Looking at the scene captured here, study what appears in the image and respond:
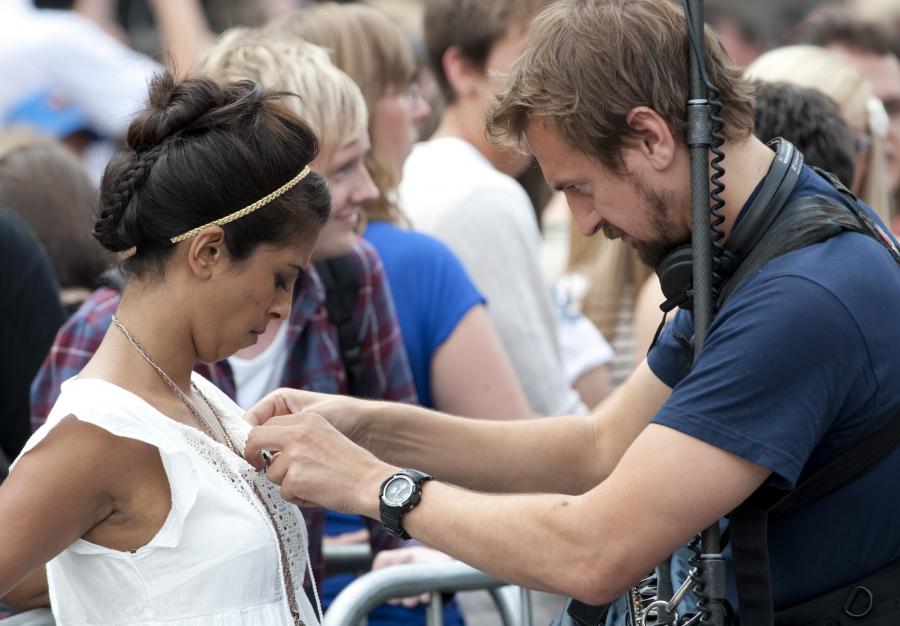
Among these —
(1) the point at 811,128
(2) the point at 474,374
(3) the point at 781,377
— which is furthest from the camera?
(2) the point at 474,374

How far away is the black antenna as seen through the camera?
Result: 2270mm

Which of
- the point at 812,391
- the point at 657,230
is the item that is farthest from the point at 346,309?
the point at 812,391

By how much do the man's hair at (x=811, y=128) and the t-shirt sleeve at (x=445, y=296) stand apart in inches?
34.5

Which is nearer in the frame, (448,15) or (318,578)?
(318,578)

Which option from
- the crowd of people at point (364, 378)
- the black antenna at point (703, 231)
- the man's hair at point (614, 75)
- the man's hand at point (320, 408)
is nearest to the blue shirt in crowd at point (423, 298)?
the crowd of people at point (364, 378)

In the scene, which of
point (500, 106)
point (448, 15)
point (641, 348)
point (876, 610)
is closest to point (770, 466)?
point (876, 610)

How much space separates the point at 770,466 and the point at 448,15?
287 centimetres

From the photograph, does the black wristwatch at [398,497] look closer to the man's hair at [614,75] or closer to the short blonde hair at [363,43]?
the man's hair at [614,75]

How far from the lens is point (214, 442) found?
2.49 m

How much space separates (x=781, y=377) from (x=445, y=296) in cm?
158

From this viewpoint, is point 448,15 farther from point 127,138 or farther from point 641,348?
point 127,138

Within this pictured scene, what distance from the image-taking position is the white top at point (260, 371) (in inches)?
126

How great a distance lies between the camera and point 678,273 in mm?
2408

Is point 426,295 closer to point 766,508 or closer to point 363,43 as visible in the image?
point 363,43
